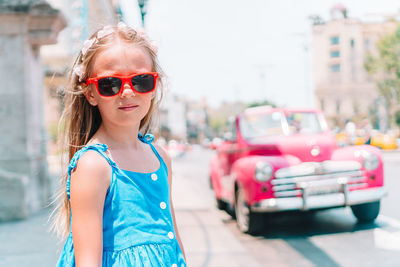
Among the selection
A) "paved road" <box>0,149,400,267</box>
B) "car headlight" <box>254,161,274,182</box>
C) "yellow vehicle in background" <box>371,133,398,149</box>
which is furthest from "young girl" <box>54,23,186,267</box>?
"yellow vehicle in background" <box>371,133,398,149</box>

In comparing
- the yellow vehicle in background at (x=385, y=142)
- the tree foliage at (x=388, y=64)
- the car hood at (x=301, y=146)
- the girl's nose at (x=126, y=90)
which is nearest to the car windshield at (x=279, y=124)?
the car hood at (x=301, y=146)

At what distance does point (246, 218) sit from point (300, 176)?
94 centimetres

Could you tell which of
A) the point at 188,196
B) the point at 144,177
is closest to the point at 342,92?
the point at 188,196

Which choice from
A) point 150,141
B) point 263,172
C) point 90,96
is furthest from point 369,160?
point 90,96

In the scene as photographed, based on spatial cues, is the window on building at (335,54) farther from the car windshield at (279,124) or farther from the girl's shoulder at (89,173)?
the girl's shoulder at (89,173)

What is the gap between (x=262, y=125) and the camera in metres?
7.08

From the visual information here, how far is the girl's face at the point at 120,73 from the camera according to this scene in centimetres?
149

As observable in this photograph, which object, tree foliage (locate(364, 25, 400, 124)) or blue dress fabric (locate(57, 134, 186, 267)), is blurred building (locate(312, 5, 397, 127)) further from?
blue dress fabric (locate(57, 134, 186, 267))

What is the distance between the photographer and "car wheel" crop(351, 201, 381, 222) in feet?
20.6

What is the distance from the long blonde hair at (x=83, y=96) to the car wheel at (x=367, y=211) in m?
5.33

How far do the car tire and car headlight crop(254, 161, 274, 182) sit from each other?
471 millimetres

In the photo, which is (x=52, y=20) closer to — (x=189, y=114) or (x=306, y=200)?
(x=306, y=200)

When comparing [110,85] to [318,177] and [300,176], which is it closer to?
[300,176]

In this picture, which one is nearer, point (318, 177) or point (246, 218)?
point (318, 177)
